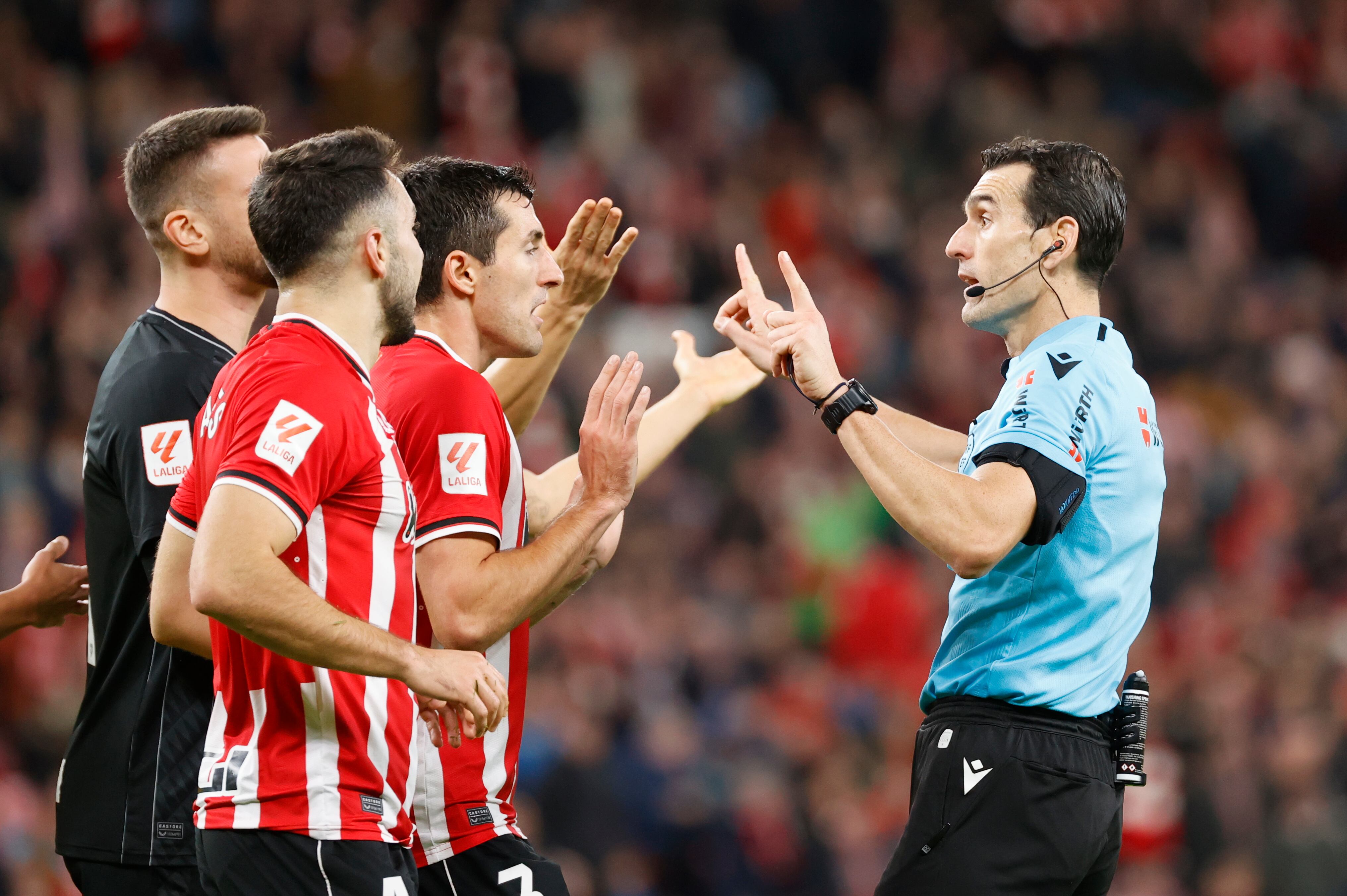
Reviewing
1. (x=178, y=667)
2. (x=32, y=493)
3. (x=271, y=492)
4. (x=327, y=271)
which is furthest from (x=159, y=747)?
(x=32, y=493)

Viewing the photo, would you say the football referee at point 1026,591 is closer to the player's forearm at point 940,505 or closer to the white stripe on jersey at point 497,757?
the player's forearm at point 940,505

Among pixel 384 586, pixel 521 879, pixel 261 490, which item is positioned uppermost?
pixel 261 490

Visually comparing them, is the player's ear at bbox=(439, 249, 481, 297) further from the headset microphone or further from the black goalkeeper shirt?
the headset microphone

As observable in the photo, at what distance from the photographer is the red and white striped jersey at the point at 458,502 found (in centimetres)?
380

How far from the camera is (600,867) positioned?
9016 mm

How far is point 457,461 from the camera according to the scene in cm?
382

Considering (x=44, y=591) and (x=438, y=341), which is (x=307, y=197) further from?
(x=44, y=591)

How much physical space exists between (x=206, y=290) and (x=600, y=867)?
18.9ft

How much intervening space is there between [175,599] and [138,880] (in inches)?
33.9

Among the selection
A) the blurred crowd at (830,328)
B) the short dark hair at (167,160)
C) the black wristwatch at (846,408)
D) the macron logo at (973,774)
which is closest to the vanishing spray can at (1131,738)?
the macron logo at (973,774)

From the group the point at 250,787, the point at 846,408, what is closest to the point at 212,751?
the point at 250,787

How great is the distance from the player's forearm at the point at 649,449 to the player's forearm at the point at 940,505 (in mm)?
1024

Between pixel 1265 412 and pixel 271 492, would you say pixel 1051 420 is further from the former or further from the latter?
pixel 1265 412

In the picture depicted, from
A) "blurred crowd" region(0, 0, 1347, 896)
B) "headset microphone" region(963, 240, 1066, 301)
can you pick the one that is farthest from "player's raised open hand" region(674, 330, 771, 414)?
"blurred crowd" region(0, 0, 1347, 896)
